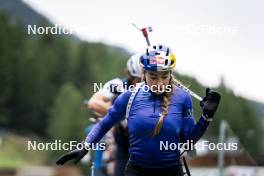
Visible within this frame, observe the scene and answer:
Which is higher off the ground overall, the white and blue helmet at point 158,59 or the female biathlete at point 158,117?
the white and blue helmet at point 158,59

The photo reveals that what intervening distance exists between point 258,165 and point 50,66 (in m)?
102

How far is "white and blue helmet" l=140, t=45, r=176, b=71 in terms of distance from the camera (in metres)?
7.24

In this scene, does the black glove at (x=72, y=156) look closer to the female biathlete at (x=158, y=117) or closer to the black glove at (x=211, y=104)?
the female biathlete at (x=158, y=117)

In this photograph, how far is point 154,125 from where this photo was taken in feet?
23.5

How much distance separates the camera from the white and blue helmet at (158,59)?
23.7 ft

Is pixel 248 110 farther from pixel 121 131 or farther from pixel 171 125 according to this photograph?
pixel 171 125

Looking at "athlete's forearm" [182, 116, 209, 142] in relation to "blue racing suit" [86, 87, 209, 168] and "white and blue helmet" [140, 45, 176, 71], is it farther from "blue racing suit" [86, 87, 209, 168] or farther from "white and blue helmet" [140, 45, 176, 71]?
"white and blue helmet" [140, 45, 176, 71]

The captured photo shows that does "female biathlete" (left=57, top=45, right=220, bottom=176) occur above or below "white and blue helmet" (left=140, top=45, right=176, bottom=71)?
below

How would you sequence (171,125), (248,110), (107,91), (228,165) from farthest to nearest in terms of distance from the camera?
(248,110), (228,165), (107,91), (171,125)

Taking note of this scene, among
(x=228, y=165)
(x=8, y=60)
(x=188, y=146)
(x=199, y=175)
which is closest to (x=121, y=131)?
(x=188, y=146)

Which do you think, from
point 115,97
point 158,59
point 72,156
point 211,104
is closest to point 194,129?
point 211,104

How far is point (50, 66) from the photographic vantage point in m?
114

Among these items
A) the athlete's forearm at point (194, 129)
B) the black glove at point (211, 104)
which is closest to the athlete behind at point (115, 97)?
the athlete's forearm at point (194, 129)

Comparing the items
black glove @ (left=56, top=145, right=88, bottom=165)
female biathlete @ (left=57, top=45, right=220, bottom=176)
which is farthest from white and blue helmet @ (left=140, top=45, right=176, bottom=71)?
black glove @ (left=56, top=145, right=88, bottom=165)
